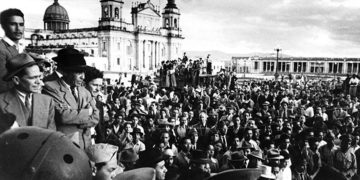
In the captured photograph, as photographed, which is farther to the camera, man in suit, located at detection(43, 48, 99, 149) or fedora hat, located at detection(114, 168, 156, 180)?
man in suit, located at detection(43, 48, 99, 149)

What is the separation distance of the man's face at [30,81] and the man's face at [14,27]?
1.20m

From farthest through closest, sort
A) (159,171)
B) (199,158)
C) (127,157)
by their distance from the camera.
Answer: (199,158), (127,157), (159,171)

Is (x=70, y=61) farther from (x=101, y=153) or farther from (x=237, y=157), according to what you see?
(x=237, y=157)

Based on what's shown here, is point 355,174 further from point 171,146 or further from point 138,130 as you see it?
point 138,130

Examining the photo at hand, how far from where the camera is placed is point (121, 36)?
233 ft

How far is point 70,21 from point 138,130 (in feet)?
247

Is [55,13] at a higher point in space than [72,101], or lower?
higher

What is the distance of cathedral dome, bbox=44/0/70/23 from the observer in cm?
7139

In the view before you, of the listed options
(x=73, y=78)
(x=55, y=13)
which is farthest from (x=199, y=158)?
(x=55, y=13)

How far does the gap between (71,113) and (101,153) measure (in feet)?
3.25

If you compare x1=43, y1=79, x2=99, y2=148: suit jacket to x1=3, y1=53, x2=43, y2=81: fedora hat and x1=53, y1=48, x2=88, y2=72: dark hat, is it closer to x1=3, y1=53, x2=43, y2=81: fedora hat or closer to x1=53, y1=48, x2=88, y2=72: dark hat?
x1=53, y1=48, x2=88, y2=72: dark hat

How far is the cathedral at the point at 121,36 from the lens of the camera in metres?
68.0

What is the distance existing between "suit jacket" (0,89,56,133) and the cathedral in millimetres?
57159

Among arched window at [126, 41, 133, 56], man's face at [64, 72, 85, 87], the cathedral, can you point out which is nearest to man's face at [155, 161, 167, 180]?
man's face at [64, 72, 85, 87]
